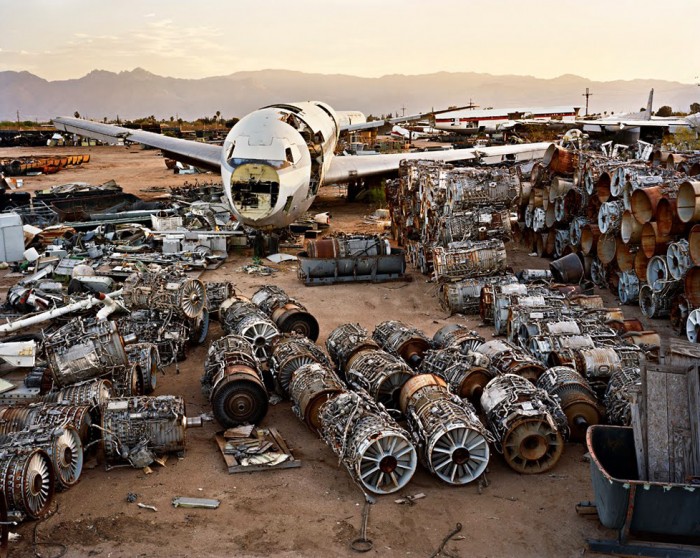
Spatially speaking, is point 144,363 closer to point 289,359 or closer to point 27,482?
point 289,359

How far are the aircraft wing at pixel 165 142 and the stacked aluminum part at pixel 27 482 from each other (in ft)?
79.9

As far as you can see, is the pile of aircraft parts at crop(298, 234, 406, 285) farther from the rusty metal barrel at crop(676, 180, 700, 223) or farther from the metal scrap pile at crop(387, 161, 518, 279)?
the rusty metal barrel at crop(676, 180, 700, 223)

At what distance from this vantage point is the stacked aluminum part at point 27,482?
8.98m

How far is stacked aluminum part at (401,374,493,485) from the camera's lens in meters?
9.98

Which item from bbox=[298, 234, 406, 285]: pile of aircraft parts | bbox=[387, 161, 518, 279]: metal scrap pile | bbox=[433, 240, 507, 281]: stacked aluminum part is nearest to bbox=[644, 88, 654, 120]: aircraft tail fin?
bbox=[387, 161, 518, 279]: metal scrap pile

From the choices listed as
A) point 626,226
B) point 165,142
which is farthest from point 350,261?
point 165,142

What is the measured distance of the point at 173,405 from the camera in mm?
11078

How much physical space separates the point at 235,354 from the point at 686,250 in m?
11.0

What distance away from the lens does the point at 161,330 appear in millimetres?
14898

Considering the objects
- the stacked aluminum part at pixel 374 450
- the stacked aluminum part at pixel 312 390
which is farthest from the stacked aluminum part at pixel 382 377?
the stacked aluminum part at pixel 374 450

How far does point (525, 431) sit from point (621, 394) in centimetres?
219

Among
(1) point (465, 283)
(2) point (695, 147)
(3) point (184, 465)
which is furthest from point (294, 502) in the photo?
(2) point (695, 147)

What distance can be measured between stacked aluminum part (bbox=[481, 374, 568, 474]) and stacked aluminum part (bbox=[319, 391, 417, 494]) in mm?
1569

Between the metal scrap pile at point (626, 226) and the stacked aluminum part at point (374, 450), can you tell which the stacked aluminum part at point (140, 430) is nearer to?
the stacked aluminum part at point (374, 450)
